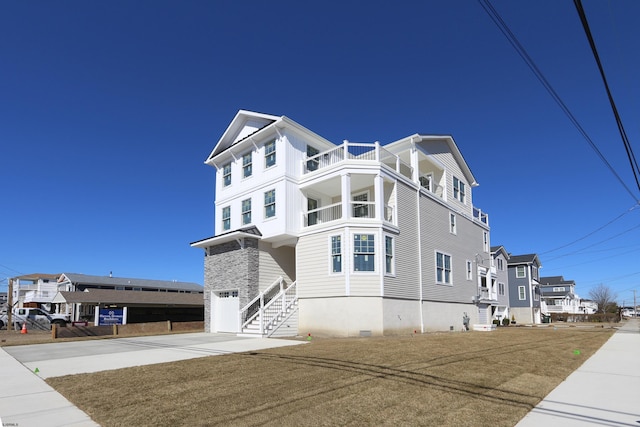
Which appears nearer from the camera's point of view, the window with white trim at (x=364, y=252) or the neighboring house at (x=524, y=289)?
the window with white trim at (x=364, y=252)

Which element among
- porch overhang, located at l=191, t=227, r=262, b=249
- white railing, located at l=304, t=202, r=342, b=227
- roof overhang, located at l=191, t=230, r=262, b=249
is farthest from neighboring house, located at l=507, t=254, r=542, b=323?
roof overhang, located at l=191, t=230, r=262, b=249

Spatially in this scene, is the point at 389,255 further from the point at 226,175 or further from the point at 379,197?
the point at 226,175

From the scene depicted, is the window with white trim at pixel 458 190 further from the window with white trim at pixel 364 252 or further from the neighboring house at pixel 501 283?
the neighboring house at pixel 501 283

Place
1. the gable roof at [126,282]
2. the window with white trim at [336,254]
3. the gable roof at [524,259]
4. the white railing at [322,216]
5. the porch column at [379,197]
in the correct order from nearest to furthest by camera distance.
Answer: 1. the window with white trim at [336,254]
2. the porch column at [379,197]
3. the white railing at [322,216]
4. the gable roof at [126,282]
5. the gable roof at [524,259]

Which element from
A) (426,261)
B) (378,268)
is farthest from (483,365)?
(426,261)

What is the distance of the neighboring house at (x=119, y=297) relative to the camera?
1194 inches

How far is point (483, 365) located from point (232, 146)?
738 inches

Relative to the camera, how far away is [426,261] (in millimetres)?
22312

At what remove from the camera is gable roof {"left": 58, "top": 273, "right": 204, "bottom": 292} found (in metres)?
42.9

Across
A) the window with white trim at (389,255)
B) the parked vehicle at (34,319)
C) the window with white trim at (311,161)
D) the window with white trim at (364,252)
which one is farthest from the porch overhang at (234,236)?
the parked vehicle at (34,319)

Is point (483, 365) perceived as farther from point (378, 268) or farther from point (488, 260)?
point (488, 260)

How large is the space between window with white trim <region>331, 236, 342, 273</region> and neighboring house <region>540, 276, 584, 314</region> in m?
74.1

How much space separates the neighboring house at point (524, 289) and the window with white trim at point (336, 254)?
38116 mm

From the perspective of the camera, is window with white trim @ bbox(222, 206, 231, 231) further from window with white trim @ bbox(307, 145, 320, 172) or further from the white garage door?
window with white trim @ bbox(307, 145, 320, 172)
